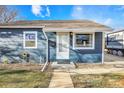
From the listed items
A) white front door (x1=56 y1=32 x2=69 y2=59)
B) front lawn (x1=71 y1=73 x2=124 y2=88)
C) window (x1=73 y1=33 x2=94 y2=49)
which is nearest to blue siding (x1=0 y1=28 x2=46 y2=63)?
white front door (x1=56 y1=32 x2=69 y2=59)

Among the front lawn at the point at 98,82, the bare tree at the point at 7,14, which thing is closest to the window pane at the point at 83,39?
the front lawn at the point at 98,82

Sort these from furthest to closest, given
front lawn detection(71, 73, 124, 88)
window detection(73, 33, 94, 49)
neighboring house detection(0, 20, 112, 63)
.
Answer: window detection(73, 33, 94, 49), neighboring house detection(0, 20, 112, 63), front lawn detection(71, 73, 124, 88)

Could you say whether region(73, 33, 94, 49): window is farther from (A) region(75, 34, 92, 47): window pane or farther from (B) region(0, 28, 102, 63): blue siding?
(B) region(0, 28, 102, 63): blue siding

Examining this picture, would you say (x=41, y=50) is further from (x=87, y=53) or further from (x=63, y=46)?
(x=87, y=53)

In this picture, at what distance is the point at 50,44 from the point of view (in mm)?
15961

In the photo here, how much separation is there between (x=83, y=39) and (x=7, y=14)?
20785 millimetres

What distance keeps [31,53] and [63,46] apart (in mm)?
2271

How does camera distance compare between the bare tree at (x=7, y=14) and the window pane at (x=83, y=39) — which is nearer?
the window pane at (x=83, y=39)

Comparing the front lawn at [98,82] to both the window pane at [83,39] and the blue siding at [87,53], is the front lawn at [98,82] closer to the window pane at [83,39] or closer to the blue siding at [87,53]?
the blue siding at [87,53]

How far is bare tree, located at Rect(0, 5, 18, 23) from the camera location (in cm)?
3322

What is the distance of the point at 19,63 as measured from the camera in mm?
15891

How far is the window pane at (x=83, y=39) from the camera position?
52.5 feet

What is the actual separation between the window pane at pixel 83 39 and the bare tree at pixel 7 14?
64.7 ft
